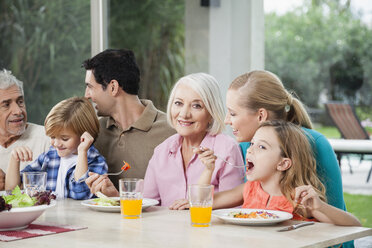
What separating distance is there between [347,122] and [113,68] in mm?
2019

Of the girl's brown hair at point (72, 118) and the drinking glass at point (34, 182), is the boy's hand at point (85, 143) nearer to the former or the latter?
the girl's brown hair at point (72, 118)

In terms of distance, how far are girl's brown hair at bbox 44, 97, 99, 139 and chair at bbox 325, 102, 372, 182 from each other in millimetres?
2161

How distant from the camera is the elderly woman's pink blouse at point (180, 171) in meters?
2.70

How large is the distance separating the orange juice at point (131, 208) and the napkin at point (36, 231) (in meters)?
0.21

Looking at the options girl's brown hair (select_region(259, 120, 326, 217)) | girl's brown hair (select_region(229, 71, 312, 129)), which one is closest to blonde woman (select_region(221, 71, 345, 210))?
girl's brown hair (select_region(229, 71, 312, 129))

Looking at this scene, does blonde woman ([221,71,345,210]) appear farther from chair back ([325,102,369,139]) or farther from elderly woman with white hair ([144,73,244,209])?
chair back ([325,102,369,139])

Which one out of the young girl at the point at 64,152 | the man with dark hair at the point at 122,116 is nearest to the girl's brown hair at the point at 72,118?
the young girl at the point at 64,152

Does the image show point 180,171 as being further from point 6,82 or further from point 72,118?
point 6,82

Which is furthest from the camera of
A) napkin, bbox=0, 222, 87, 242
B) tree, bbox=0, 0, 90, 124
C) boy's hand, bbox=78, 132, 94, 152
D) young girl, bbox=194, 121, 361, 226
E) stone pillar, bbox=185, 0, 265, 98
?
tree, bbox=0, 0, 90, 124

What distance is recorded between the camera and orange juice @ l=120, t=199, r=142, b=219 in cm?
215

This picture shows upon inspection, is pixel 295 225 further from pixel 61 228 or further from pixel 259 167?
pixel 61 228

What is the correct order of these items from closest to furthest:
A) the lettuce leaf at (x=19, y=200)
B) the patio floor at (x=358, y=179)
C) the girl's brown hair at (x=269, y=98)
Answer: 1. the lettuce leaf at (x=19, y=200)
2. the girl's brown hair at (x=269, y=98)
3. the patio floor at (x=358, y=179)

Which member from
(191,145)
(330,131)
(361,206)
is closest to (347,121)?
(330,131)

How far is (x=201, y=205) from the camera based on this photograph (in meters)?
1.98
